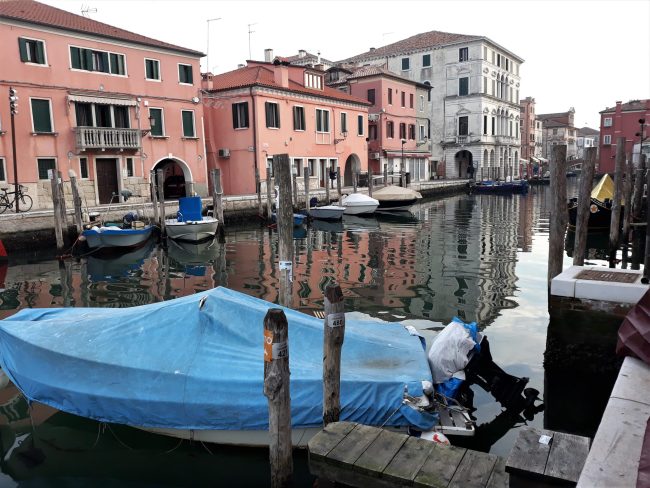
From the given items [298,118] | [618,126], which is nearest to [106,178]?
[298,118]

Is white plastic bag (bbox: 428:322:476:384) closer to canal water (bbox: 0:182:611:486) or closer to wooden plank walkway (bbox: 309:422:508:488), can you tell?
canal water (bbox: 0:182:611:486)

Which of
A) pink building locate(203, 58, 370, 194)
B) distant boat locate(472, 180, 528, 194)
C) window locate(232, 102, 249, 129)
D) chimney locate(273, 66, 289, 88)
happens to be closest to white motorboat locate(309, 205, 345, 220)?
pink building locate(203, 58, 370, 194)

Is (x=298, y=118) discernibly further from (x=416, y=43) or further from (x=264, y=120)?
(x=416, y=43)

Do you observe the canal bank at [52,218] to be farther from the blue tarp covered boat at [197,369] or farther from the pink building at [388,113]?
the pink building at [388,113]

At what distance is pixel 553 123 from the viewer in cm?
9794

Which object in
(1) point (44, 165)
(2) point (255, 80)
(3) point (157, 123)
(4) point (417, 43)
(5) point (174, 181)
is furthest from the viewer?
(4) point (417, 43)

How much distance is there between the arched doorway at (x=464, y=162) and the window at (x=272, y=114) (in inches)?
1193

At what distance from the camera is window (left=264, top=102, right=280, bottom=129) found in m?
29.7

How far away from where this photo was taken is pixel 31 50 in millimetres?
21531

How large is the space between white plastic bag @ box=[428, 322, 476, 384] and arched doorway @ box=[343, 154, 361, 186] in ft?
108

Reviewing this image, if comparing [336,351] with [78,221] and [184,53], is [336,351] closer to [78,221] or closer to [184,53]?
[78,221]

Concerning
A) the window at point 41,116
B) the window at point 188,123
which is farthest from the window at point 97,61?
the window at point 188,123

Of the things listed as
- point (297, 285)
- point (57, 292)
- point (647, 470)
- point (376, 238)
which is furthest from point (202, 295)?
point (376, 238)

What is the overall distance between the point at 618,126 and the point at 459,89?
63.2ft
